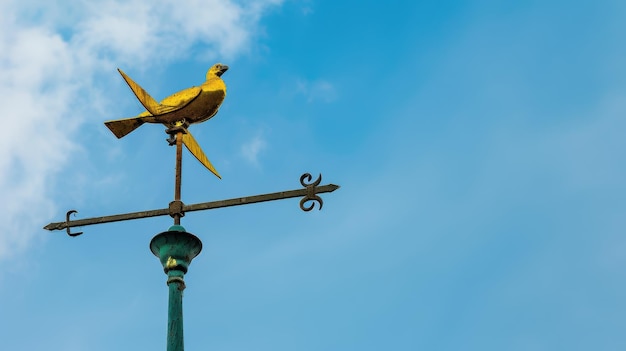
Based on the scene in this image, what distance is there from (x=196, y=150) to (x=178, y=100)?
1.58 feet

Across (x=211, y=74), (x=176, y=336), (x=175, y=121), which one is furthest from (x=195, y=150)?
(x=176, y=336)

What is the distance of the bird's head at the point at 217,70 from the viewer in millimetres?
8523

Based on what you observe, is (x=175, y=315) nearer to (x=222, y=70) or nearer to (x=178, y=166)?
(x=178, y=166)

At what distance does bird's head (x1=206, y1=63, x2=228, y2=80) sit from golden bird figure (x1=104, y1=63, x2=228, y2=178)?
0.31 meters

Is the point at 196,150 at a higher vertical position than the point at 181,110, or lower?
lower

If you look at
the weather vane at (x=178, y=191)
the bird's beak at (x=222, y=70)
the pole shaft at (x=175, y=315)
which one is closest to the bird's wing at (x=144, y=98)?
the weather vane at (x=178, y=191)

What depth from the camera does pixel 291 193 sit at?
23.9ft

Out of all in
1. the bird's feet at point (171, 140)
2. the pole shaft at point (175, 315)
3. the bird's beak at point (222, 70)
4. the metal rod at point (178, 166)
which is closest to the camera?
the pole shaft at point (175, 315)

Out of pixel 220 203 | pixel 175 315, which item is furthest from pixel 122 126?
pixel 175 315

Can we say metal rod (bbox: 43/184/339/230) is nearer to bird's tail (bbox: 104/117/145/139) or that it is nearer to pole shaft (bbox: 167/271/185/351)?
pole shaft (bbox: 167/271/185/351)

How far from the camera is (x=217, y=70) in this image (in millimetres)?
8562

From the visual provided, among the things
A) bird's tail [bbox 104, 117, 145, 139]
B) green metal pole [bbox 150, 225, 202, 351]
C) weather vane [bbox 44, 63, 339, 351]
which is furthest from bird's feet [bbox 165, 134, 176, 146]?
green metal pole [bbox 150, 225, 202, 351]

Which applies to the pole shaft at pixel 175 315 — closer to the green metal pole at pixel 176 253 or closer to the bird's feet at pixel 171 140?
the green metal pole at pixel 176 253

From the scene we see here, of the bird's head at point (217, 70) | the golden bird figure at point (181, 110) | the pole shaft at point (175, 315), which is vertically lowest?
the pole shaft at point (175, 315)
